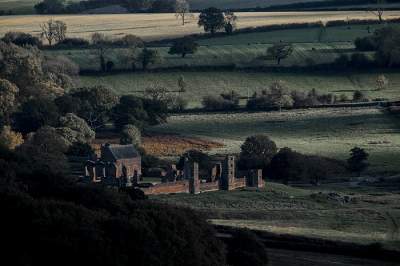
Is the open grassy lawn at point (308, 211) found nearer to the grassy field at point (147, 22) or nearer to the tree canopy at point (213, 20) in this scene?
the tree canopy at point (213, 20)

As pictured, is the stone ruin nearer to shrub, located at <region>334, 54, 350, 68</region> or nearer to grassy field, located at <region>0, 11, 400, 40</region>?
shrub, located at <region>334, 54, 350, 68</region>

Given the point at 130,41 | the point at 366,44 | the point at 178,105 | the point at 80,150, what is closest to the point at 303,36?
the point at 366,44

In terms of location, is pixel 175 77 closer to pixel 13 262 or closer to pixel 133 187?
pixel 133 187

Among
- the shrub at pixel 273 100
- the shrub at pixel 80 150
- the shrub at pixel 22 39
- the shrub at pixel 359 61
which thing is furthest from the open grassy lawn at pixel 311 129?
the shrub at pixel 22 39

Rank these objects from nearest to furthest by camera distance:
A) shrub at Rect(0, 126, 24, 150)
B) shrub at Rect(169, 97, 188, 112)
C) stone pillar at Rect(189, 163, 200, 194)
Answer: stone pillar at Rect(189, 163, 200, 194) < shrub at Rect(0, 126, 24, 150) < shrub at Rect(169, 97, 188, 112)

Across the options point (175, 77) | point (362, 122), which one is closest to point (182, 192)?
point (362, 122)

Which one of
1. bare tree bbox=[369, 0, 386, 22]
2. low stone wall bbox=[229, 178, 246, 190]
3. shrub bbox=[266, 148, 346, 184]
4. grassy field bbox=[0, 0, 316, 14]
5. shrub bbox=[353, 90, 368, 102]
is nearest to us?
low stone wall bbox=[229, 178, 246, 190]

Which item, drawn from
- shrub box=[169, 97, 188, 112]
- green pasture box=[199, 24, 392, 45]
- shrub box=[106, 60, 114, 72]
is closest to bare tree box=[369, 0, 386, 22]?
green pasture box=[199, 24, 392, 45]

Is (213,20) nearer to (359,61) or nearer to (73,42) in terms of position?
(73,42)
